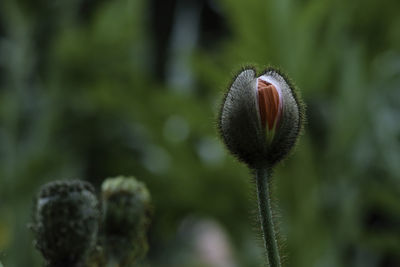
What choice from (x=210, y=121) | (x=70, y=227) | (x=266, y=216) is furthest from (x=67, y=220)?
(x=210, y=121)

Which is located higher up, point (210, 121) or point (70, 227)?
point (210, 121)

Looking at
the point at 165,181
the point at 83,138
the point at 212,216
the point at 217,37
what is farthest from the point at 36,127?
the point at 217,37

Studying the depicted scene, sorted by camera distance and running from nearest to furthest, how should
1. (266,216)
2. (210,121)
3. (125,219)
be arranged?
(266,216) → (125,219) → (210,121)

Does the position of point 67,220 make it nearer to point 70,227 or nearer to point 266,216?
point 70,227

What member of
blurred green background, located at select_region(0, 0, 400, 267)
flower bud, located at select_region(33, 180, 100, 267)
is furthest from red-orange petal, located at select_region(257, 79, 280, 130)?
blurred green background, located at select_region(0, 0, 400, 267)

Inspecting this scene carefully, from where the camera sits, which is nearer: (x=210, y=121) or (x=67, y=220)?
(x=67, y=220)
